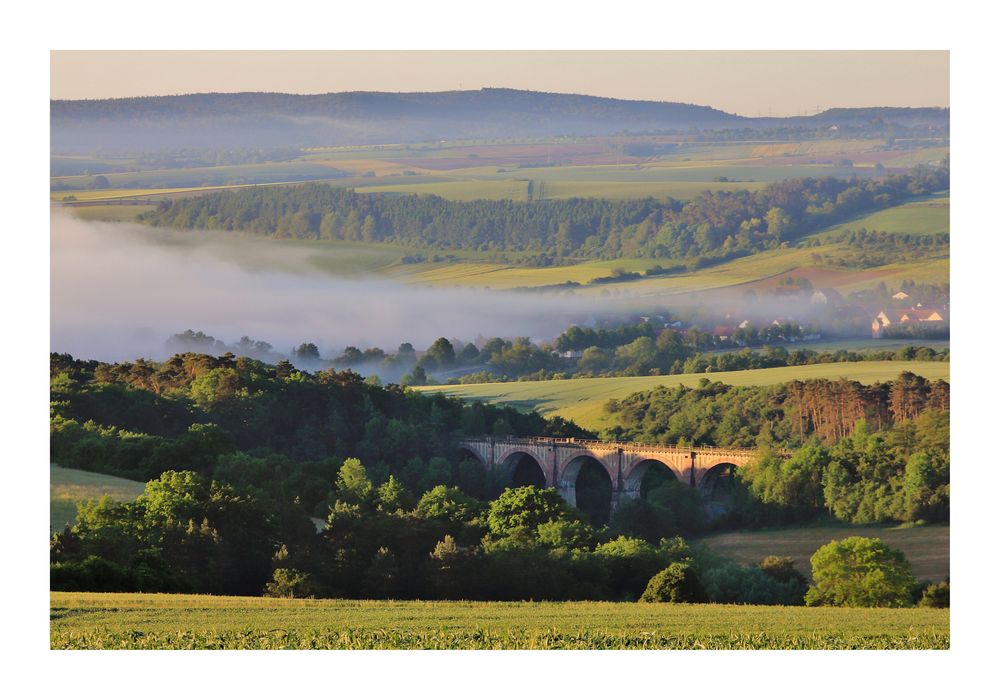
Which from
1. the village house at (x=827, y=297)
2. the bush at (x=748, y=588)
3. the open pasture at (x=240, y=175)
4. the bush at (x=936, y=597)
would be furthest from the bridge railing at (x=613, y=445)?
the bush at (x=936, y=597)

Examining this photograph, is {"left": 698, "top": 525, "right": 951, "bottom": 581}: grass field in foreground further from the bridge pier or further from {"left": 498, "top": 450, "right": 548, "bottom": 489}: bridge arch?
{"left": 498, "top": 450, "right": 548, "bottom": 489}: bridge arch

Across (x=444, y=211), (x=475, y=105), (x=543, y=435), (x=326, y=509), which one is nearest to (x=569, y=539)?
(x=326, y=509)

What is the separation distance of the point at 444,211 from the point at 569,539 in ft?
106

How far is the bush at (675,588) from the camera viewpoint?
94.7 ft

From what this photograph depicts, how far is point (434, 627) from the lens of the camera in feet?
76.3

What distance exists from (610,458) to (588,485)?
1.32m

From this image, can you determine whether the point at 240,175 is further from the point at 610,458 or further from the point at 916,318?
the point at 916,318

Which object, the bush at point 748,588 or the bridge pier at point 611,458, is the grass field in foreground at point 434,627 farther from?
the bridge pier at point 611,458

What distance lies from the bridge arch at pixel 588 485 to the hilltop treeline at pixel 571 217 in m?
12.8

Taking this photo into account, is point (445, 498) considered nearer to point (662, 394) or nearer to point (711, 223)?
point (662, 394)

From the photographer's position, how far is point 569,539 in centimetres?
3503

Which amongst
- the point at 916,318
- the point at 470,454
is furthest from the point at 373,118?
the point at 916,318

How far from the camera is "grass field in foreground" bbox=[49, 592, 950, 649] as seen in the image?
2238 centimetres

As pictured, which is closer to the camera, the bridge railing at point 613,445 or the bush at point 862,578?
the bush at point 862,578
